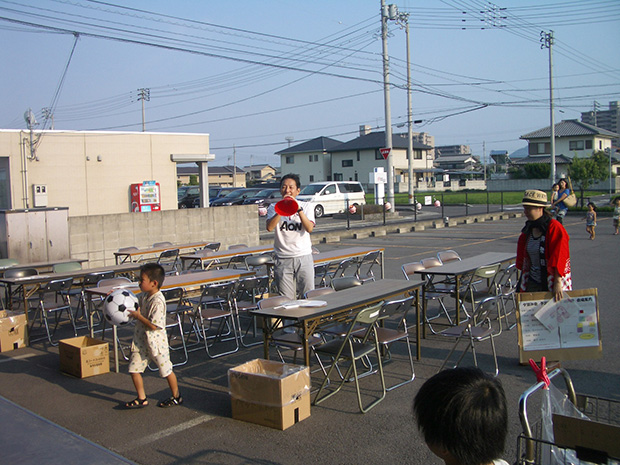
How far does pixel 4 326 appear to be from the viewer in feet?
23.2

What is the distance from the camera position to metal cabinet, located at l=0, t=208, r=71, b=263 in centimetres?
1195

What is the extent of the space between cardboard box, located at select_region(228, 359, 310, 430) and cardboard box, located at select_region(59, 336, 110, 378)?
6.90 feet

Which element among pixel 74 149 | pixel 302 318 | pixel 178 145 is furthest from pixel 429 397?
pixel 178 145

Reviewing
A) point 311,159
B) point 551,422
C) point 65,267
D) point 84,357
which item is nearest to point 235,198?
point 65,267

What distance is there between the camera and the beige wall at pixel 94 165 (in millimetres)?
17688

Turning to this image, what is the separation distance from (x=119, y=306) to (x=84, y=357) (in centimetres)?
83

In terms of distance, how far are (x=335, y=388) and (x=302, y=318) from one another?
103 cm

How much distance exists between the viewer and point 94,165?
19297 mm

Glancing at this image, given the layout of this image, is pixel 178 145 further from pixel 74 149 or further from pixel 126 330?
pixel 126 330

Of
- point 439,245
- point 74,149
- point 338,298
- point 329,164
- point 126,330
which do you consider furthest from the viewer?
point 329,164

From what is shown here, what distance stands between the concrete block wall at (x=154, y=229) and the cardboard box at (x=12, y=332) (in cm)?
585

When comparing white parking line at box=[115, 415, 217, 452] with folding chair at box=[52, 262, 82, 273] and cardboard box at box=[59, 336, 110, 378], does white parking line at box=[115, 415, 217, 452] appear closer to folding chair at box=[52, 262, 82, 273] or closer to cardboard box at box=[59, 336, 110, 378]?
cardboard box at box=[59, 336, 110, 378]

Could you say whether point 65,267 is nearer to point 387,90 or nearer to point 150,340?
point 150,340

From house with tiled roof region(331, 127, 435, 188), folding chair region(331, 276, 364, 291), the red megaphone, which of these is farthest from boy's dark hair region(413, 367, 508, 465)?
house with tiled roof region(331, 127, 435, 188)
